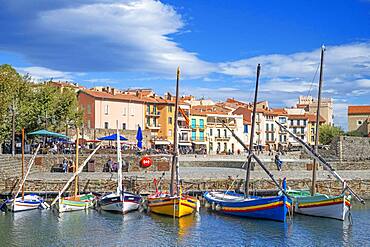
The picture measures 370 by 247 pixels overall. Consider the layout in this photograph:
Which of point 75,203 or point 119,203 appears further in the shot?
point 75,203

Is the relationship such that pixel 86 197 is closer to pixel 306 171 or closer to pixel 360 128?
pixel 306 171

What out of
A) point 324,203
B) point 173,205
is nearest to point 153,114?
point 173,205

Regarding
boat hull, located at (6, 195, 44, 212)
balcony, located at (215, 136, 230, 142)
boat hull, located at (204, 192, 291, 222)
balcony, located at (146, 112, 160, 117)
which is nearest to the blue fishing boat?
boat hull, located at (204, 192, 291, 222)

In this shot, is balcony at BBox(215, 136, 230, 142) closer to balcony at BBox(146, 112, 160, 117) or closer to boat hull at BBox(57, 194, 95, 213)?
balcony at BBox(146, 112, 160, 117)

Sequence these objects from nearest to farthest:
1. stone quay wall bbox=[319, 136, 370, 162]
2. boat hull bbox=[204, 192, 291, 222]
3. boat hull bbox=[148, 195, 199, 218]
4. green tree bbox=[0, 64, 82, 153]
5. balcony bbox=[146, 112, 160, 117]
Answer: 1. boat hull bbox=[204, 192, 291, 222]
2. boat hull bbox=[148, 195, 199, 218]
3. green tree bbox=[0, 64, 82, 153]
4. stone quay wall bbox=[319, 136, 370, 162]
5. balcony bbox=[146, 112, 160, 117]

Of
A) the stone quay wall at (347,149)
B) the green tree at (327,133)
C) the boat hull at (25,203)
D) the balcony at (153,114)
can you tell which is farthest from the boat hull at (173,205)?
the green tree at (327,133)

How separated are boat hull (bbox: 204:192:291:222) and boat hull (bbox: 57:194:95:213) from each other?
7.50 m

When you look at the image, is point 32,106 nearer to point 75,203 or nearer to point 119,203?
point 75,203

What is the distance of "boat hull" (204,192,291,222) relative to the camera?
30.6m

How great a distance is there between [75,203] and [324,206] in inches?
577

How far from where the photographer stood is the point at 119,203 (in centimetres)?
3256

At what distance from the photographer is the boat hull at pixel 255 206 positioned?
30.6 meters

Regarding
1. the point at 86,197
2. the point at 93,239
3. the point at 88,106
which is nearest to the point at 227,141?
the point at 88,106

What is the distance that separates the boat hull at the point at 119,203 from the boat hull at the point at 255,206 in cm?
469
